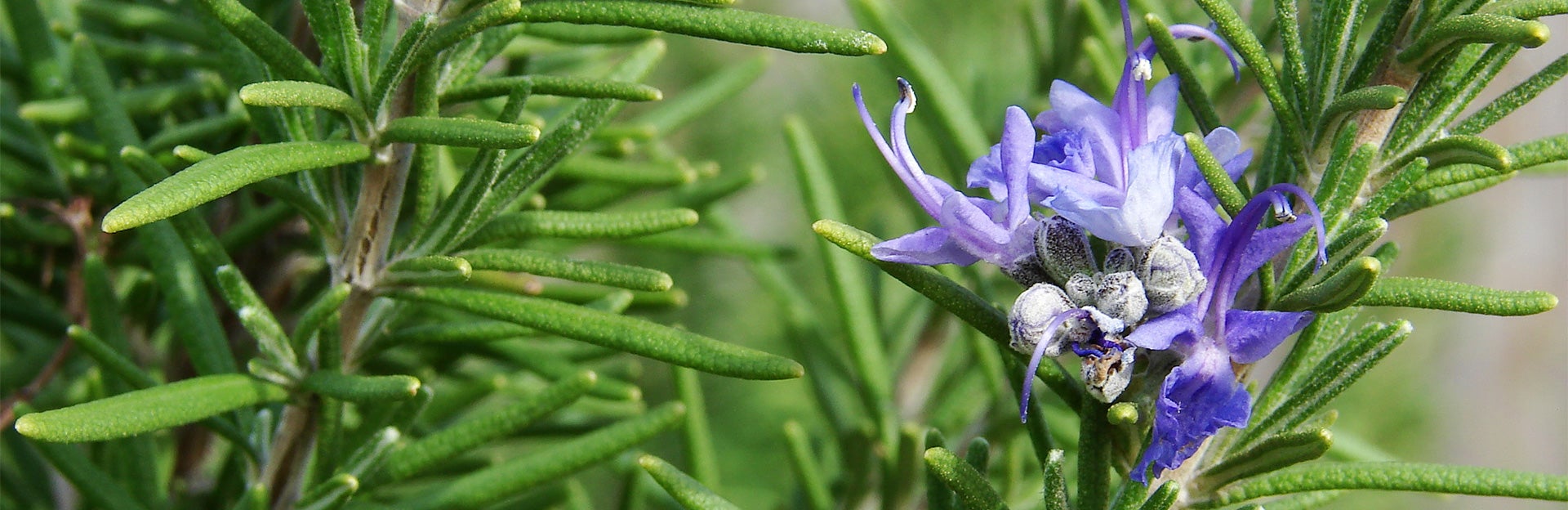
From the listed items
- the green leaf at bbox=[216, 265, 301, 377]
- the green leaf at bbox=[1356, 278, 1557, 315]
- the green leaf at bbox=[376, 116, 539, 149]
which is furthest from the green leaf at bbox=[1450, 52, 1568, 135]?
the green leaf at bbox=[216, 265, 301, 377]

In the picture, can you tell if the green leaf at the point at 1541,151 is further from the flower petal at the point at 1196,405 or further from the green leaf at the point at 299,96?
the green leaf at the point at 299,96

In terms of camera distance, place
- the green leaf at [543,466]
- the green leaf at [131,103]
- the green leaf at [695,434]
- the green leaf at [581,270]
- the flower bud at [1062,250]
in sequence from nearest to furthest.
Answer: the flower bud at [1062,250], the green leaf at [581,270], the green leaf at [543,466], the green leaf at [131,103], the green leaf at [695,434]

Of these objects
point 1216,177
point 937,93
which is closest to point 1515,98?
point 1216,177

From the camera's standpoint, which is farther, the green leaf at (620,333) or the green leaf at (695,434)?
the green leaf at (695,434)

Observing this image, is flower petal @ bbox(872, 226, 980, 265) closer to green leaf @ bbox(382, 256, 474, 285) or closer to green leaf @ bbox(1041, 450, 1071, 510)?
green leaf @ bbox(1041, 450, 1071, 510)

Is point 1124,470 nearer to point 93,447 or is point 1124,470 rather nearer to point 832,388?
point 832,388

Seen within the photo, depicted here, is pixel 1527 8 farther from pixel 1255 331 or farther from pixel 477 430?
pixel 477 430

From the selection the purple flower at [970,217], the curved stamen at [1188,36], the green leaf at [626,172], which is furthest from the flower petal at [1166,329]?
the green leaf at [626,172]
